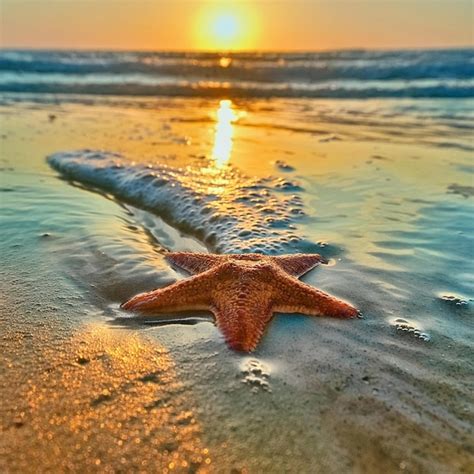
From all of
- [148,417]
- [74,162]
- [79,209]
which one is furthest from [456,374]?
[74,162]

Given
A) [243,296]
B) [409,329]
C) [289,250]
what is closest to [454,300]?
[409,329]

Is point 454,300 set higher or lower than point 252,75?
higher

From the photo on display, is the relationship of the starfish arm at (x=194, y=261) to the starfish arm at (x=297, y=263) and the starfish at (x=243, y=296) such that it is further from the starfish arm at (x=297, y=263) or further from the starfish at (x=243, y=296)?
the starfish arm at (x=297, y=263)

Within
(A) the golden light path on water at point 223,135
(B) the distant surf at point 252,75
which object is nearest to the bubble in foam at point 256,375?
(A) the golden light path on water at point 223,135

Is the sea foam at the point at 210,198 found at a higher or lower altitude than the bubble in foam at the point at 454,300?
lower

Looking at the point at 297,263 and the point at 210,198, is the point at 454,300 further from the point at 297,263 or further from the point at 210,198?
the point at 210,198

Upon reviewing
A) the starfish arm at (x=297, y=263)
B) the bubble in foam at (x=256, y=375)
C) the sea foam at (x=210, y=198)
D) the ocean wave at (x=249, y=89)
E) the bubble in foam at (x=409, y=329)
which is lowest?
the ocean wave at (x=249, y=89)
